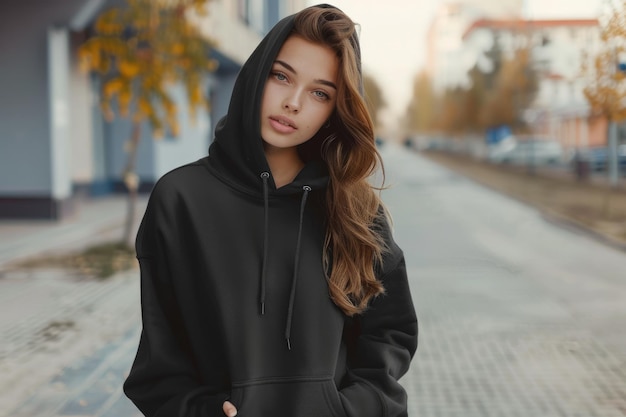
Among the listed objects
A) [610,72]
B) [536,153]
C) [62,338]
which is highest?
[610,72]

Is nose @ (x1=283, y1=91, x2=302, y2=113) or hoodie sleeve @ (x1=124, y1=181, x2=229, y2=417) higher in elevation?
nose @ (x1=283, y1=91, x2=302, y2=113)

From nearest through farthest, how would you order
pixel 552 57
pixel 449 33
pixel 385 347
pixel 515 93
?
pixel 385 347, pixel 552 57, pixel 515 93, pixel 449 33

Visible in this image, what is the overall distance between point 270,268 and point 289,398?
0.28 m

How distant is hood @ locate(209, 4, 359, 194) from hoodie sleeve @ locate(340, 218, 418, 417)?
0.98 feet

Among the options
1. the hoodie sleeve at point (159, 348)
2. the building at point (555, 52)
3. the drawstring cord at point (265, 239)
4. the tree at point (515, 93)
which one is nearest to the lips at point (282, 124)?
the drawstring cord at point (265, 239)

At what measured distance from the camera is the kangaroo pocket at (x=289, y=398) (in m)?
1.65

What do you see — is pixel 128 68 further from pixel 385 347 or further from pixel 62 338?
pixel 385 347

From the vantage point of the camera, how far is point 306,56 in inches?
69.1

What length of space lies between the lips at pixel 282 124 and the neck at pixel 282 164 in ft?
0.34

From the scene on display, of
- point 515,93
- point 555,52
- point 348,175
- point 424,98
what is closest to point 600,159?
point 515,93

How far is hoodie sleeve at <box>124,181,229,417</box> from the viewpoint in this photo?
172 centimetres

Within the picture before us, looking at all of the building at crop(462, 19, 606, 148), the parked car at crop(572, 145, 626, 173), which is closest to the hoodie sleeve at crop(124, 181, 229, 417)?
the building at crop(462, 19, 606, 148)

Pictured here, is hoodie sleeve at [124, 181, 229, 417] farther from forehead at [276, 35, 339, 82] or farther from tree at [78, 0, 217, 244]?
tree at [78, 0, 217, 244]

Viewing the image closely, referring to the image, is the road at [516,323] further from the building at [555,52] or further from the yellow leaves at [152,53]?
the yellow leaves at [152,53]
